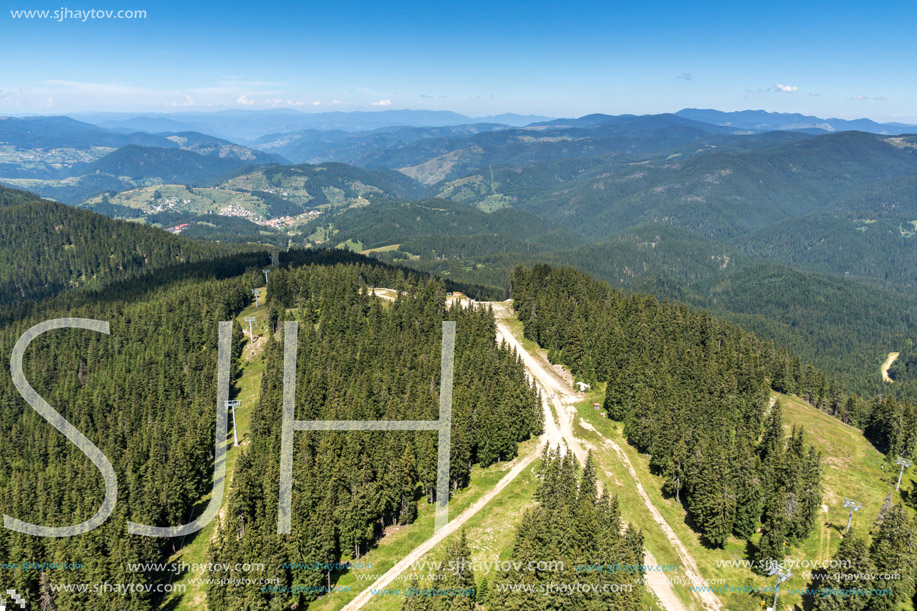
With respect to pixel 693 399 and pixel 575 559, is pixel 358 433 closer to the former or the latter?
pixel 575 559

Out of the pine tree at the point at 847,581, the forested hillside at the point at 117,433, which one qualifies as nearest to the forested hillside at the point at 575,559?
the pine tree at the point at 847,581

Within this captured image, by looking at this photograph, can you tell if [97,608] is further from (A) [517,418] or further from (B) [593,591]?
(A) [517,418]

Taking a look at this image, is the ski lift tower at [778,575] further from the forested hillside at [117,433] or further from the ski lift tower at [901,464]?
the forested hillside at [117,433]

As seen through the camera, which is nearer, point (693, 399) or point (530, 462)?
point (530, 462)
